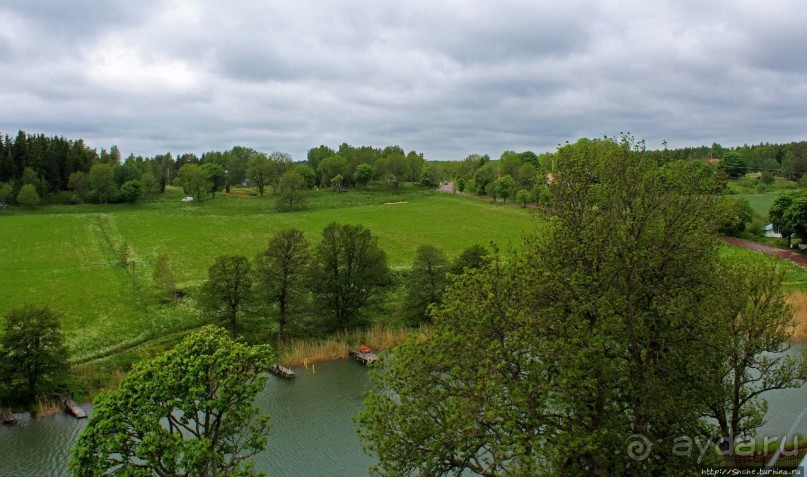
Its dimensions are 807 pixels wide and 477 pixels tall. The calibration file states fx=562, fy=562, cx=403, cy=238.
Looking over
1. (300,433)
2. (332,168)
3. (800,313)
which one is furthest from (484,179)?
(300,433)

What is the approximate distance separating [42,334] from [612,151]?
34843 millimetres

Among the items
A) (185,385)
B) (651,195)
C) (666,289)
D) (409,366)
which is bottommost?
(185,385)

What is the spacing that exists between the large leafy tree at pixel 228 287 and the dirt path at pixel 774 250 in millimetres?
63008

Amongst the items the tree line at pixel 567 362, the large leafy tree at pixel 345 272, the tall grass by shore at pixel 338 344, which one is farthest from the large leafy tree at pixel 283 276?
the tree line at pixel 567 362

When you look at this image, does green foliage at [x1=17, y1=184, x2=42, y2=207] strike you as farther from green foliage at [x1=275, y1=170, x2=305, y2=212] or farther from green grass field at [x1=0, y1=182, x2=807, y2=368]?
green foliage at [x1=275, y1=170, x2=305, y2=212]

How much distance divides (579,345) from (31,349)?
3386 centimetres

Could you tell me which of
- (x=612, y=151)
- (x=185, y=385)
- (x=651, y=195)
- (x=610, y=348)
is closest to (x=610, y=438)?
(x=610, y=348)

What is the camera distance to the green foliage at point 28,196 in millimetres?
108062

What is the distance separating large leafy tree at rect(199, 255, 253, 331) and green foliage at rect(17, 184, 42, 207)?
8402 cm

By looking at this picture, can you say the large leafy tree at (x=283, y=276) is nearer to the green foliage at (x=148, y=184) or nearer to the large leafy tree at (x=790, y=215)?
the large leafy tree at (x=790, y=215)

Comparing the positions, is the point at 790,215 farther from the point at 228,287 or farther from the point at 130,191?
the point at 130,191

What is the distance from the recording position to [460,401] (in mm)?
17297

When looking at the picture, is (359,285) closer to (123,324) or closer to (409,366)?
(123,324)

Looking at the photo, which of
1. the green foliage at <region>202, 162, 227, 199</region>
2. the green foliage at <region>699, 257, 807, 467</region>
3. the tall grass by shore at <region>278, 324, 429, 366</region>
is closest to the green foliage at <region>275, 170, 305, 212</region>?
the green foliage at <region>202, 162, 227, 199</region>
